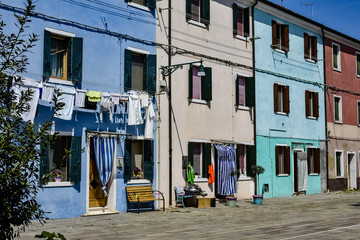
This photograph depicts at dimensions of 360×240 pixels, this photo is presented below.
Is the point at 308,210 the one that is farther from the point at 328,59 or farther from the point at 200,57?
the point at 328,59

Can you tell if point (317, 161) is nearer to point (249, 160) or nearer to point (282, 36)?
point (249, 160)

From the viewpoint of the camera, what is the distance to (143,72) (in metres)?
18.8

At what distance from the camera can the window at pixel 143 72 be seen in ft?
60.8

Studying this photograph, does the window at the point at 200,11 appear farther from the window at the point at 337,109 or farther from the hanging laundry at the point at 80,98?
the window at the point at 337,109

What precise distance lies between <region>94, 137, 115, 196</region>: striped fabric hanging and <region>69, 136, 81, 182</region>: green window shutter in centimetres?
77

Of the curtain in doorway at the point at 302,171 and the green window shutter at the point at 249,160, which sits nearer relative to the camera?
the green window shutter at the point at 249,160

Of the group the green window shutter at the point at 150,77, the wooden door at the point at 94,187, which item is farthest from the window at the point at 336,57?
the wooden door at the point at 94,187

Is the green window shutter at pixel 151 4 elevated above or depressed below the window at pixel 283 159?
above

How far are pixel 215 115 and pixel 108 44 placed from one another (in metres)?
6.33

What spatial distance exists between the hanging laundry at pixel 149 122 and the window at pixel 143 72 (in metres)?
0.72

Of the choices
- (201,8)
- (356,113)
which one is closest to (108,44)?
(201,8)

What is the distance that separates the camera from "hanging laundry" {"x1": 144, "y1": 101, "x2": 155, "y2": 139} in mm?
18141

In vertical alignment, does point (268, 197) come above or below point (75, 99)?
below

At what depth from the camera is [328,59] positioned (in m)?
30.6
